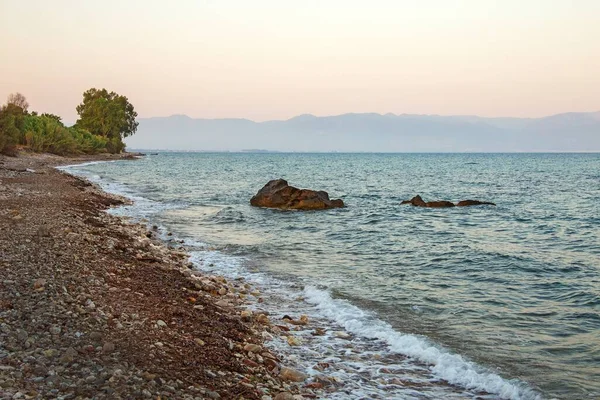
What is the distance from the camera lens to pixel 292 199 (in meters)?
35.3

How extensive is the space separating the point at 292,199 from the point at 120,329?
2764cm

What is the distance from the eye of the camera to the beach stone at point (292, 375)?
7711 mm

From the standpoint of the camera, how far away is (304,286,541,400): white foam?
779cm

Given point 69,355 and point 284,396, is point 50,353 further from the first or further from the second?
point 284,396

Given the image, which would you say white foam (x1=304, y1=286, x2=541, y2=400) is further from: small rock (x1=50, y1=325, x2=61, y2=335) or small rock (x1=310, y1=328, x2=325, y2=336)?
small rock (x1=50, y1=325, x2=61, y2=335)

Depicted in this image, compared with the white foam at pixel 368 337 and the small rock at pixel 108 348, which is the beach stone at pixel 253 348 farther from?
the small rock at pixel 108 348

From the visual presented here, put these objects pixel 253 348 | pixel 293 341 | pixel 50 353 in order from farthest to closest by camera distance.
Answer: pixel 293 341 < pixel 253 348 < pixel 50 353

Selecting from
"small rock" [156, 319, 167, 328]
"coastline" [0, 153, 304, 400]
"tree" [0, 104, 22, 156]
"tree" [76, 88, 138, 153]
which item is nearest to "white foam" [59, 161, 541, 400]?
"coastline" [0, 153, 304, 400]

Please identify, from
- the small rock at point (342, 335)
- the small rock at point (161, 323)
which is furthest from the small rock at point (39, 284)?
the small rock at point (342, 335)

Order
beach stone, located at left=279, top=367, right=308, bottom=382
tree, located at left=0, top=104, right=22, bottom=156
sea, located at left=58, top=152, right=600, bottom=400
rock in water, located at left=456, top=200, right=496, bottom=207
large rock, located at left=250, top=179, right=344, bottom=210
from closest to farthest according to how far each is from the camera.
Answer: beach stone, located at left=279, top=367, right=308, bottom=382
sea, located at left=58, top=152, right=600, bottom=400
large rock, located at left=250, top=179, right=344, bottom=210
rock in water, located at left=456, top=200, right=496, bottom=207
tree, located at left=0, top=104, right=22, bottom=156

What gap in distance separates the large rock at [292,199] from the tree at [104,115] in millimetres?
116769

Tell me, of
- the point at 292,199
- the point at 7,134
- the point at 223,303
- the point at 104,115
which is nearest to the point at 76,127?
the point at 104,115

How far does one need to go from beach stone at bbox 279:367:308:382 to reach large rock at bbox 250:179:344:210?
2681cm

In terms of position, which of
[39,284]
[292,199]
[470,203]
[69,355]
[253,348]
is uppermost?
[39,284]
